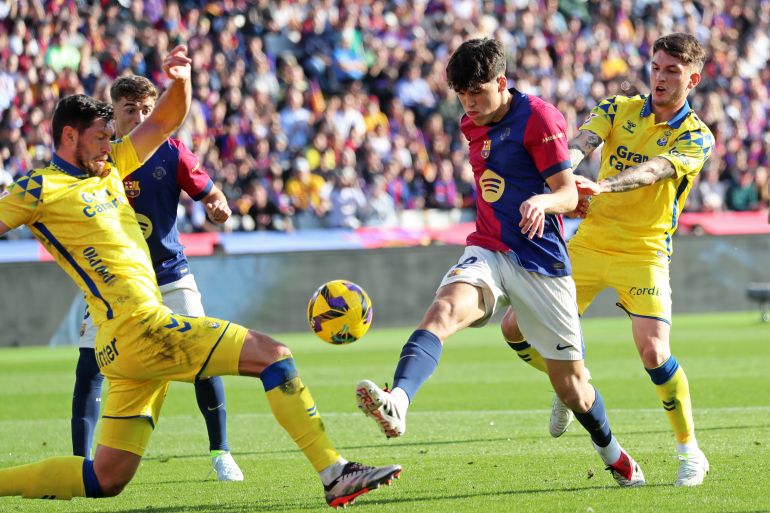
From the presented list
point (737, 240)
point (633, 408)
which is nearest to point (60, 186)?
point (633, 408)

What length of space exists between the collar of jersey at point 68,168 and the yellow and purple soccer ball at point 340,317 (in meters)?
1.59

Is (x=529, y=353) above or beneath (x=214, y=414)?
above

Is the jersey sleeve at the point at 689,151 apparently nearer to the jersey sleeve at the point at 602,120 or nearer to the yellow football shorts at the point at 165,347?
the jersey sleeve at the point at 602,120

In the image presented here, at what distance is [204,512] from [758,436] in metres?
4.25

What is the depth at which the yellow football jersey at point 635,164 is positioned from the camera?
744 centimetres

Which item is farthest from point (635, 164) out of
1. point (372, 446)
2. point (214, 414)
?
point (214, 414)

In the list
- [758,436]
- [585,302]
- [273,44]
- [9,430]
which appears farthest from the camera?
[273,44]

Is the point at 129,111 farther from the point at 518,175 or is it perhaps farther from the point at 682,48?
the point at 682,48

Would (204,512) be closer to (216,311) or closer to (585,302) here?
(585,302)

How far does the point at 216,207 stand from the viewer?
24.2 ft

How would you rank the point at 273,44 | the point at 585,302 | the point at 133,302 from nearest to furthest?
the point at 133,302 → the point at 585,302 → the point at 273,44

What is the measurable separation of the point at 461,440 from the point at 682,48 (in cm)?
330

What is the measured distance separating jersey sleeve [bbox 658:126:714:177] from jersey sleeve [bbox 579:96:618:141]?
0.44m

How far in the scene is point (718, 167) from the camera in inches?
942
